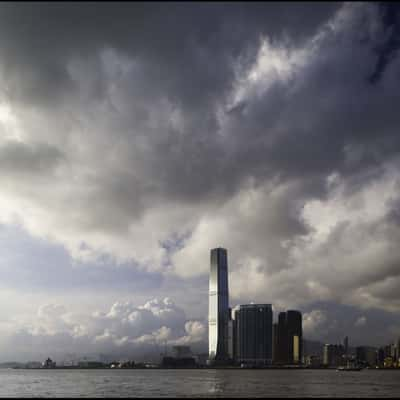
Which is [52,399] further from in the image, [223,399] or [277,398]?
[277,398]

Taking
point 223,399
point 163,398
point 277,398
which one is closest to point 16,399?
point 163,398

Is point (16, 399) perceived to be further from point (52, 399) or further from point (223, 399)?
point (223, 399)

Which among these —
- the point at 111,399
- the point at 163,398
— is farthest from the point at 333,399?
the point at 111,399

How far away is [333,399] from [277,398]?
1548 cm

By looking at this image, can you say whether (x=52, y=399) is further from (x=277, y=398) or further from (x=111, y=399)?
(x=277, y=398)

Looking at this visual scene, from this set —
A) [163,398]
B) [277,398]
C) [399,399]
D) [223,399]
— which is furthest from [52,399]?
[399,399]

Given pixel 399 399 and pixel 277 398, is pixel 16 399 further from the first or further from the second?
pixel 399 399

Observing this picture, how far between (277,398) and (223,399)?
1423 cm

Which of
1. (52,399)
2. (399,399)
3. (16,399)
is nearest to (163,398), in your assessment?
(52,399)

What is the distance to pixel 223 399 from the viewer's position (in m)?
133

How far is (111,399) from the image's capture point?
13112cm

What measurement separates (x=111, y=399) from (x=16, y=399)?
78.7ft

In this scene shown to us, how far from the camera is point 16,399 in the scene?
5118 inches

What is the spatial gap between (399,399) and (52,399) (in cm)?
9213
